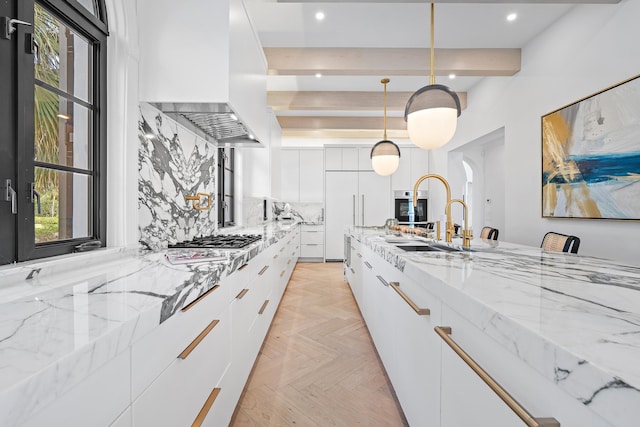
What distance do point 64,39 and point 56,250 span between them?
0.94 meters

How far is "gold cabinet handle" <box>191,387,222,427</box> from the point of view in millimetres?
1076

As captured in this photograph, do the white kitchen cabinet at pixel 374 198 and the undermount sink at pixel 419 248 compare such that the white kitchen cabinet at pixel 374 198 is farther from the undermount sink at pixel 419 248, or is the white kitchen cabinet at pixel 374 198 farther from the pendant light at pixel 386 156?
the undermount sink at pixel 419 248

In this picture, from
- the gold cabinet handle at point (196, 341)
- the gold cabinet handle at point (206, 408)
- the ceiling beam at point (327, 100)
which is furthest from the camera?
the ceiling beam at point (327, 100)

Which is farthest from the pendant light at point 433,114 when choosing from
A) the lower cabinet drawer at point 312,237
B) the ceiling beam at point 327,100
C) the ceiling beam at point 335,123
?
the lower cabinet drawer at point 312,237

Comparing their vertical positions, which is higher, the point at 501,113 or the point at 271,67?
the point at 271,67

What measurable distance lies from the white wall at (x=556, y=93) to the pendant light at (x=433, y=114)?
4.74ft

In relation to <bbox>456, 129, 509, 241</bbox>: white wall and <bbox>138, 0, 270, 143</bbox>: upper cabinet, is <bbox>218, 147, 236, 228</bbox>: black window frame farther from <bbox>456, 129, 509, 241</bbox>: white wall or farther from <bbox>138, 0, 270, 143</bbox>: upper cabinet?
<bbox>456, 129, 509, 241</bbox>: white wall

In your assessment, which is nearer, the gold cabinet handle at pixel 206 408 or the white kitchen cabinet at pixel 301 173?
the gold cabinet handle at pixel 206 408

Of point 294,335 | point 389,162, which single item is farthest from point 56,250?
point 389,162

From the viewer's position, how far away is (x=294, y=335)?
271cm

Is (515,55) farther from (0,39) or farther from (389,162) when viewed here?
(0,39)

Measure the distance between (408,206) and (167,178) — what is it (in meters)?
5.27

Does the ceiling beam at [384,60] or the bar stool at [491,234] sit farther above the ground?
the ceiling beam at [384,60]

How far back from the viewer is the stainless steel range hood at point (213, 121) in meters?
1.85
